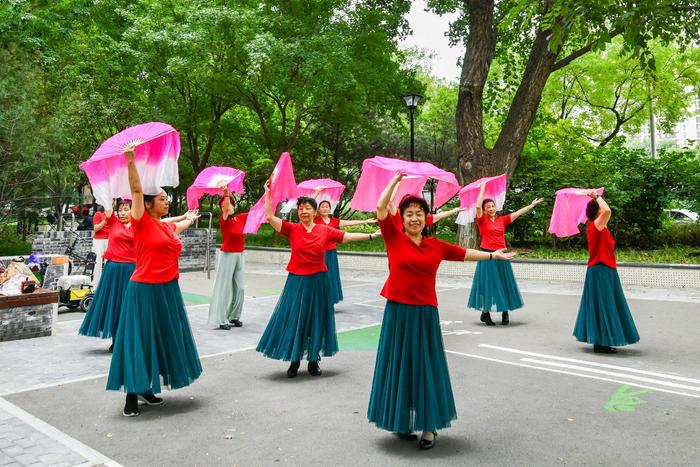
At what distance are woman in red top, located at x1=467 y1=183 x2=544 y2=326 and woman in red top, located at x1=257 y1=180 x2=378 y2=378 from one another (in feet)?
12.2

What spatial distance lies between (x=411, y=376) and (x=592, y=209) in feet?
14.3

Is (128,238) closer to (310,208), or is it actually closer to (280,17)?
(310,208)

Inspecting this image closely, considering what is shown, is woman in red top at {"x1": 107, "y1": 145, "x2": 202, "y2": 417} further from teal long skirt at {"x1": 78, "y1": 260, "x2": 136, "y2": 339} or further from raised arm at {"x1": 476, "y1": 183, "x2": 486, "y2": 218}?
raised arm at {"x1": 476, "y1": 183, "x2": 486, "y2": 218}

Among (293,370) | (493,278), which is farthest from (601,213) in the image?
(293,370)

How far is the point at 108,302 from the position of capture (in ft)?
26.6

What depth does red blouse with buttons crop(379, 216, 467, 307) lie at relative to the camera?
15.7 feet

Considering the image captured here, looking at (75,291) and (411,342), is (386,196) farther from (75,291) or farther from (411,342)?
(75,291)

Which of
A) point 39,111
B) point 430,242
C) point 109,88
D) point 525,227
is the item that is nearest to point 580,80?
point 525,227

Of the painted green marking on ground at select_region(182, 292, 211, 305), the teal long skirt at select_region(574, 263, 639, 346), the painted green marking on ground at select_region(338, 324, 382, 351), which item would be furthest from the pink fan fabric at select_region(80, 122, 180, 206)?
the painted green marking on ground at select_region(182, 292, 211, 305)

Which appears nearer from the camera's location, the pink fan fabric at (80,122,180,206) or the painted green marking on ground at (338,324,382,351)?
the pink fan fabric at (80,122,180,206)

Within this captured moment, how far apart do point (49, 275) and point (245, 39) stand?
10.6 metres

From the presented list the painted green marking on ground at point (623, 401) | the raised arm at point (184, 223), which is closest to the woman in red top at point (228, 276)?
the raised arm at point (184, 223)

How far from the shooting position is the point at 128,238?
8.06 metres

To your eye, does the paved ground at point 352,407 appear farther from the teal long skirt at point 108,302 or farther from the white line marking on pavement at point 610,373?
the teal long skirt at point 108,302
